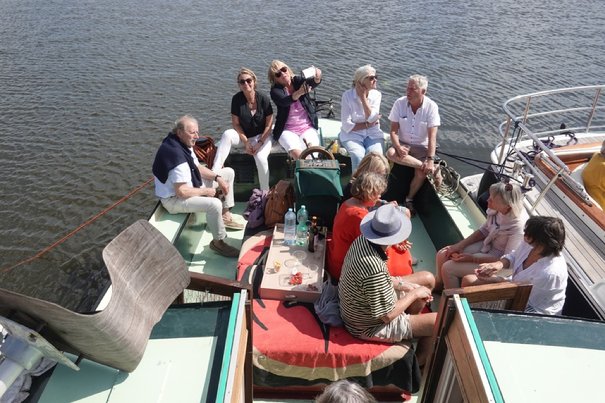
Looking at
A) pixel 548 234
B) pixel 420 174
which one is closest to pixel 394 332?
pixel 548 234

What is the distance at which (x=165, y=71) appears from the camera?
13062mm

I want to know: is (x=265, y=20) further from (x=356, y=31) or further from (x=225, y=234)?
(x=225, y=234)

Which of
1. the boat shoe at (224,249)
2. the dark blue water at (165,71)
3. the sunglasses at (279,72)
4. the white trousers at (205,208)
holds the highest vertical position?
the sunglasses at (279,72)

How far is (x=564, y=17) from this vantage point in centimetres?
1698

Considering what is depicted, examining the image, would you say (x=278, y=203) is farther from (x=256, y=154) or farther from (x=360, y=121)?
(x=360, y=121)

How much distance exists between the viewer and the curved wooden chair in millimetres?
1837

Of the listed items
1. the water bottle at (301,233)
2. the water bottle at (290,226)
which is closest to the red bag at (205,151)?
the water bottle at (290,226)

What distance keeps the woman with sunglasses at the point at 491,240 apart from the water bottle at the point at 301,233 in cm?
123

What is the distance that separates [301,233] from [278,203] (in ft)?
1.63

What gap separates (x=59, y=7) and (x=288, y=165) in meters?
16.4

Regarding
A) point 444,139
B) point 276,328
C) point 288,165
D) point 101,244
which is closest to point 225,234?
point 288,165

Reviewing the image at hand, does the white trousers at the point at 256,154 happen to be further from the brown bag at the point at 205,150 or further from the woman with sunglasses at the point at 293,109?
the woman with sunglasses at the point at 293,109

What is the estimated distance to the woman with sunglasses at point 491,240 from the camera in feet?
12.3

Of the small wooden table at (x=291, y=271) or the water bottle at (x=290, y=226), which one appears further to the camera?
the water bottle at (x=290, y=226)
